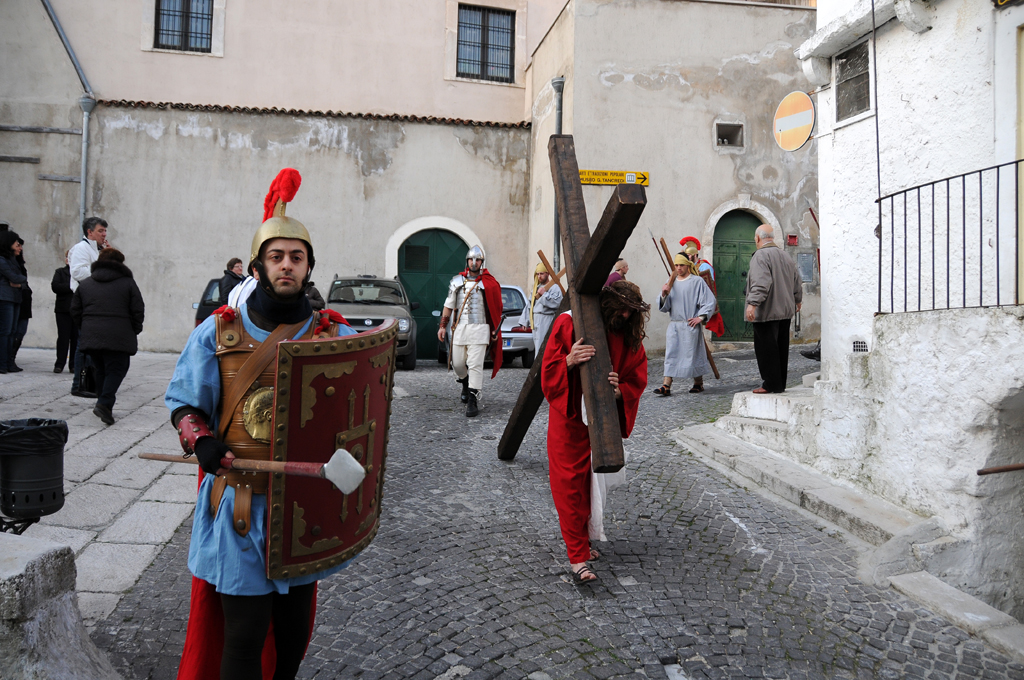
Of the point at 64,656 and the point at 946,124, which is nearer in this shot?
the point at 64,656

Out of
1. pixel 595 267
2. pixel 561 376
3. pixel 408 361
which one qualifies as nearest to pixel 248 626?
pixel 561 376

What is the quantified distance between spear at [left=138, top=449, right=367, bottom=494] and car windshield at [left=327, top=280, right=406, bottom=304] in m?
10.7

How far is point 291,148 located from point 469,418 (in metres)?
9.32

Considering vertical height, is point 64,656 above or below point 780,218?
below

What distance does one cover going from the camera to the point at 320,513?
2.30 meters

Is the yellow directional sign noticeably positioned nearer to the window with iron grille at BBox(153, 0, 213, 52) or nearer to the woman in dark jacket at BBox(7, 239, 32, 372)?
the window with iron grille at BBox(153, 0, 213, 52)

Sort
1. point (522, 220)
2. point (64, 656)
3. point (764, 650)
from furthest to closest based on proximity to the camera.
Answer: point (522, 220), point (764, 650), point (64, 656)

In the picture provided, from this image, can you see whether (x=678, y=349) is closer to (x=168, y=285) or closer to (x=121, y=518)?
(x=121, y=518)

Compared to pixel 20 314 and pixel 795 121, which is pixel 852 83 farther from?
pixel 20 314

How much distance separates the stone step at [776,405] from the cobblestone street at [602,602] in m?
0.83

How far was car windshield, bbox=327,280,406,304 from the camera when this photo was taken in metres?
12.9

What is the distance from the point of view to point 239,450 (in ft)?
7.65

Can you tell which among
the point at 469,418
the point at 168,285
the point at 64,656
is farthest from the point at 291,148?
the point at 64,656

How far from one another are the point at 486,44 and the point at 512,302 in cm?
643
